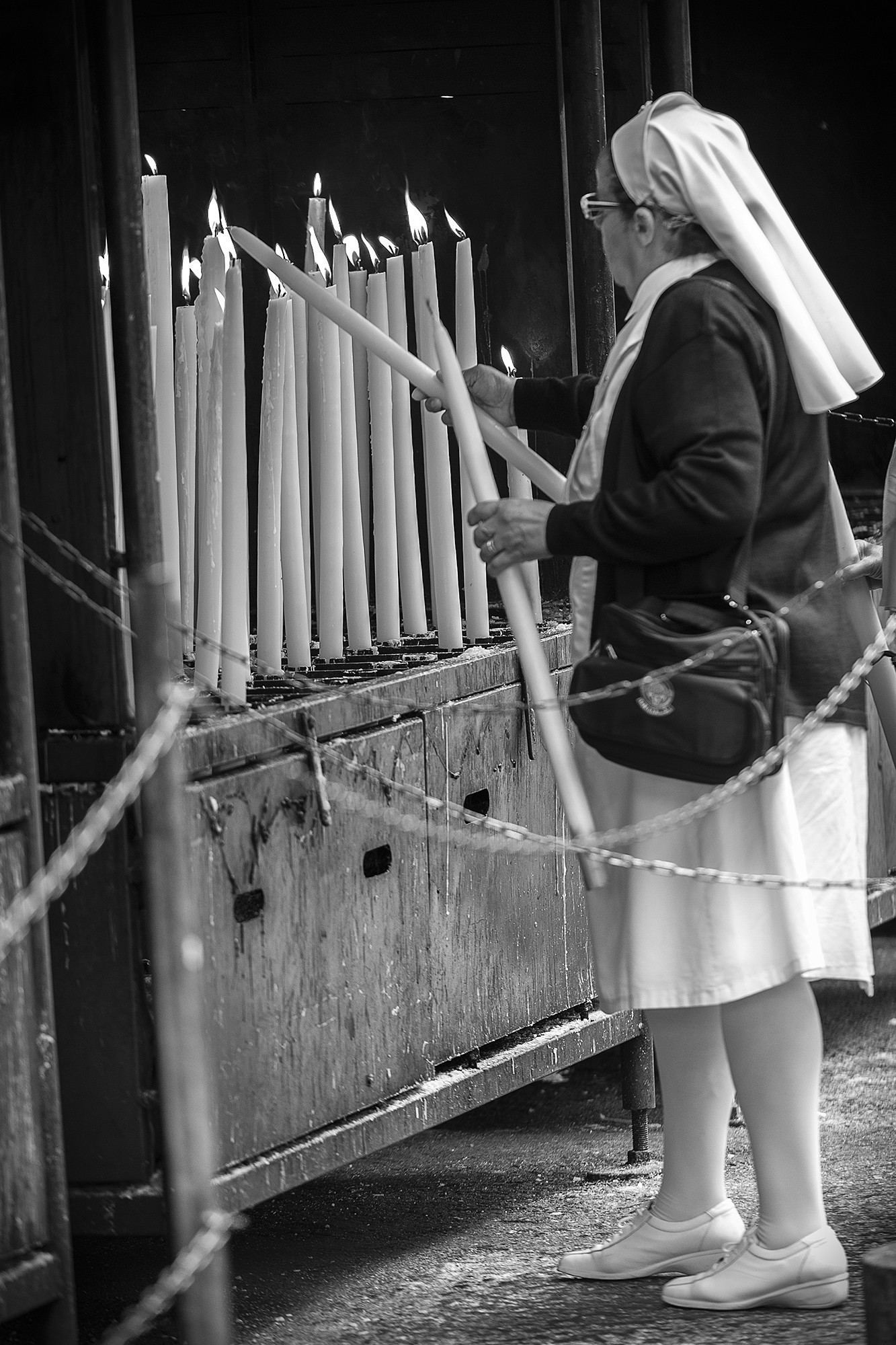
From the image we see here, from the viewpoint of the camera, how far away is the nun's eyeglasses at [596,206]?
260cm

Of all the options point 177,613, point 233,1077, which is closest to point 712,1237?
point 233,1077

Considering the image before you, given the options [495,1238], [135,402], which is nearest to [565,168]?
[135,402]

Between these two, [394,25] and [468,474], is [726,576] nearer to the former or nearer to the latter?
[468,474]

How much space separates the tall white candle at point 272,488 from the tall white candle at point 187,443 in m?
0.11

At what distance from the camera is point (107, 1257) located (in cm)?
301

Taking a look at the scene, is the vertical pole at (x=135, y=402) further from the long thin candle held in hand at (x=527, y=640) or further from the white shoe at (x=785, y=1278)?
the white shoe at (x=785, y=1278)

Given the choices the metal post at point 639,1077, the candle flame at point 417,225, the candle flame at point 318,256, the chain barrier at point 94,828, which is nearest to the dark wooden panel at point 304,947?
the chain barrier at point 94,828

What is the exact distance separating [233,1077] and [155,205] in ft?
4.04

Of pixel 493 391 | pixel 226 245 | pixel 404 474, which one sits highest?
pixel 226 245

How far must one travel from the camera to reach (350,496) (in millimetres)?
2984

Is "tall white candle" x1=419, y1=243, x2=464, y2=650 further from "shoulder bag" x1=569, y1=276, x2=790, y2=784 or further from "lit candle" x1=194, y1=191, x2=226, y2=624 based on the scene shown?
"shoulder bag" x1=569, y1=276, x2=790, y2=784

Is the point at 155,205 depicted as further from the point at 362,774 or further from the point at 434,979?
the point at 434,979

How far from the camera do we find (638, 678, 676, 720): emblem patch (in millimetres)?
2416

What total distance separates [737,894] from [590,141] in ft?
5.12
